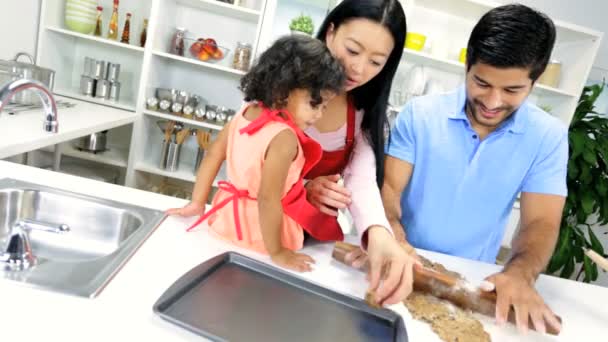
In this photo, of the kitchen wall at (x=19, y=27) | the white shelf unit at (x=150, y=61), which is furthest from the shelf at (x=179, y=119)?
the kitchen wall at (x=19, y=27)

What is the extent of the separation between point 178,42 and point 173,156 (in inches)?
28.8

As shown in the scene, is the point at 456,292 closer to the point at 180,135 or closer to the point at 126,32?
the point at 180,135

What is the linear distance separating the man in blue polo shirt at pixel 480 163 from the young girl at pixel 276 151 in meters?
0.43

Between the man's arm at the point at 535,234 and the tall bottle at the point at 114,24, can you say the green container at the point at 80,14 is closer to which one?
the tall bottle at the point at 114,24

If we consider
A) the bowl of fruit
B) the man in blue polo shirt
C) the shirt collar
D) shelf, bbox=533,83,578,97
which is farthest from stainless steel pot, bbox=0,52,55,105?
shelf, bbox=533,83,578,97

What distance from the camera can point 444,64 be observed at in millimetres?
2771

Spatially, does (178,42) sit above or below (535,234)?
above

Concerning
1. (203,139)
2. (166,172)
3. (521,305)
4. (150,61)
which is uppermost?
(150,61)

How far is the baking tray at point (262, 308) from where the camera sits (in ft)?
1.99

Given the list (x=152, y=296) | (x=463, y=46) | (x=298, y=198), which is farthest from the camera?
(x=463, y=46)

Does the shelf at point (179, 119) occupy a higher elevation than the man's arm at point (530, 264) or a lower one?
lower

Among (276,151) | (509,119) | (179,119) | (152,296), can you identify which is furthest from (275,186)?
(179,119)

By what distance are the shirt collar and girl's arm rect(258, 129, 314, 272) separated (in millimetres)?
699

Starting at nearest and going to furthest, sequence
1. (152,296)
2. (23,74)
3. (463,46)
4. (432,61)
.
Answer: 1. (152,296)
2. (23,74)
3. (432,61)
4. (463,46)
